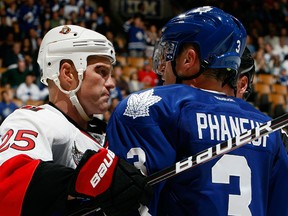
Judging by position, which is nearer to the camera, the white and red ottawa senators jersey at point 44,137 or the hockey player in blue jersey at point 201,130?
the hockey player in blue jersey at point 201,130

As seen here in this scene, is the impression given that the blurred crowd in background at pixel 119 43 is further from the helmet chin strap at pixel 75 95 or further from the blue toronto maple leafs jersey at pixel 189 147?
the blue toronto maple leafs jersey at pixel 189 147

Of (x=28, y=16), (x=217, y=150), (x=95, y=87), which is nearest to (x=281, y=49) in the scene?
(x=28, y=16)

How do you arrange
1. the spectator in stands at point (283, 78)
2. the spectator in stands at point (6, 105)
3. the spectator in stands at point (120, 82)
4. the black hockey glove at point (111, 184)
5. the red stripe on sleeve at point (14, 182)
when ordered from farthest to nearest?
1. the spectator in stands at point (283, 78)
2. the spectator in stands at point (120, 82)
3. the spectator in stands at point (6, 105)
4. the red stripe on sleeve at point (14, 182)
5. the black hockey glove at point (111, 184)

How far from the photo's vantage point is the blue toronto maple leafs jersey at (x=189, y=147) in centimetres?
226

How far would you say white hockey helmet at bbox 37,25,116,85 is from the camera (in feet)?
9.30

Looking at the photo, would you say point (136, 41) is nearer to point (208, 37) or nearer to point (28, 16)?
point (28, 16)

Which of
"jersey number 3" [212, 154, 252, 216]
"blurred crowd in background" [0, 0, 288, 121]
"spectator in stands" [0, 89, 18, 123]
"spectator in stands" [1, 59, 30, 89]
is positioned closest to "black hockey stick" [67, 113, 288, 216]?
"jersey number 3" [212, 154, 252, 216]

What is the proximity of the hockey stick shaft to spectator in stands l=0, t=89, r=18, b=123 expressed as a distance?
8143mm

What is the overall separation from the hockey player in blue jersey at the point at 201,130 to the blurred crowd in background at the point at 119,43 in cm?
805

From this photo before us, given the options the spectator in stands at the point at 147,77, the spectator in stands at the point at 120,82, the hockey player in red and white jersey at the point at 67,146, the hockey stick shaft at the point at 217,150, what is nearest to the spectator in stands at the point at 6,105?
the spectator in stands at the point at 120,82

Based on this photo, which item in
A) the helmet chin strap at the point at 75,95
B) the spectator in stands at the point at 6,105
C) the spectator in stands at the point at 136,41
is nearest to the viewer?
the helmet chin strap at the point at 75,95

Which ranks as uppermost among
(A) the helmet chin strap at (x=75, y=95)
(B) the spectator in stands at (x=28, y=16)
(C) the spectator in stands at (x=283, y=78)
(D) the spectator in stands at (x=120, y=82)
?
(A) the helmet chin strap at (x=75, y=95)

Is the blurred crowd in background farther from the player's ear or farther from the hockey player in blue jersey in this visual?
the hockey player in blue jersey

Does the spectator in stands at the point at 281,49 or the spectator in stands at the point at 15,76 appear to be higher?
the spectator in stands at the point at 15,76
